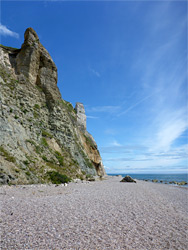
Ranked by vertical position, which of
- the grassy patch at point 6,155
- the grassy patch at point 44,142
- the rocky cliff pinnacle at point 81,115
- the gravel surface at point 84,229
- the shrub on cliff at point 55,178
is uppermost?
the rocky cliff pinnacle at point 81,115

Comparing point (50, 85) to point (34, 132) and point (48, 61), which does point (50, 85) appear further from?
point (34, 132)

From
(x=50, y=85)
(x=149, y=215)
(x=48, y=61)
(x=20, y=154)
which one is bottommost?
(x=149, y=215)

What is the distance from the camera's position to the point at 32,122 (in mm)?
22734

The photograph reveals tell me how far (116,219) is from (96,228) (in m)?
1.35

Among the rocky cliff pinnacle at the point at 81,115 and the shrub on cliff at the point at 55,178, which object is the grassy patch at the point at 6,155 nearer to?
the shrub on cliff at the point at 55,178

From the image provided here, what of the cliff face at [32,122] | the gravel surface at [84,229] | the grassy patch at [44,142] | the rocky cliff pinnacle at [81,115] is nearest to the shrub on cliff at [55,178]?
the cliff face at [32,122]

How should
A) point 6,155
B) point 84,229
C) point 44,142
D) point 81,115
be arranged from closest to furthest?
point 84,229
point 6,155
point 44,142
point 81,115

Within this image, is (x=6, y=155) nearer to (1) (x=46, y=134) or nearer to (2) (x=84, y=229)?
(1) (x=46, y=134)

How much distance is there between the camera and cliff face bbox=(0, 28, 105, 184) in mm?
14750

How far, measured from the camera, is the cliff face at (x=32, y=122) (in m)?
14.8

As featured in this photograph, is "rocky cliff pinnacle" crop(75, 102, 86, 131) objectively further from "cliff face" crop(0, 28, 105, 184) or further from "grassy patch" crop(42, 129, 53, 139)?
"grassy patch" crop(42, 129, 53, 139)

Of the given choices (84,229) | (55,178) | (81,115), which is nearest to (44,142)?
(55,178)

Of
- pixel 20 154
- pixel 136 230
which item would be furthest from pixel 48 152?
pixel 136 230

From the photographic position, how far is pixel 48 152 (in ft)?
69.1
